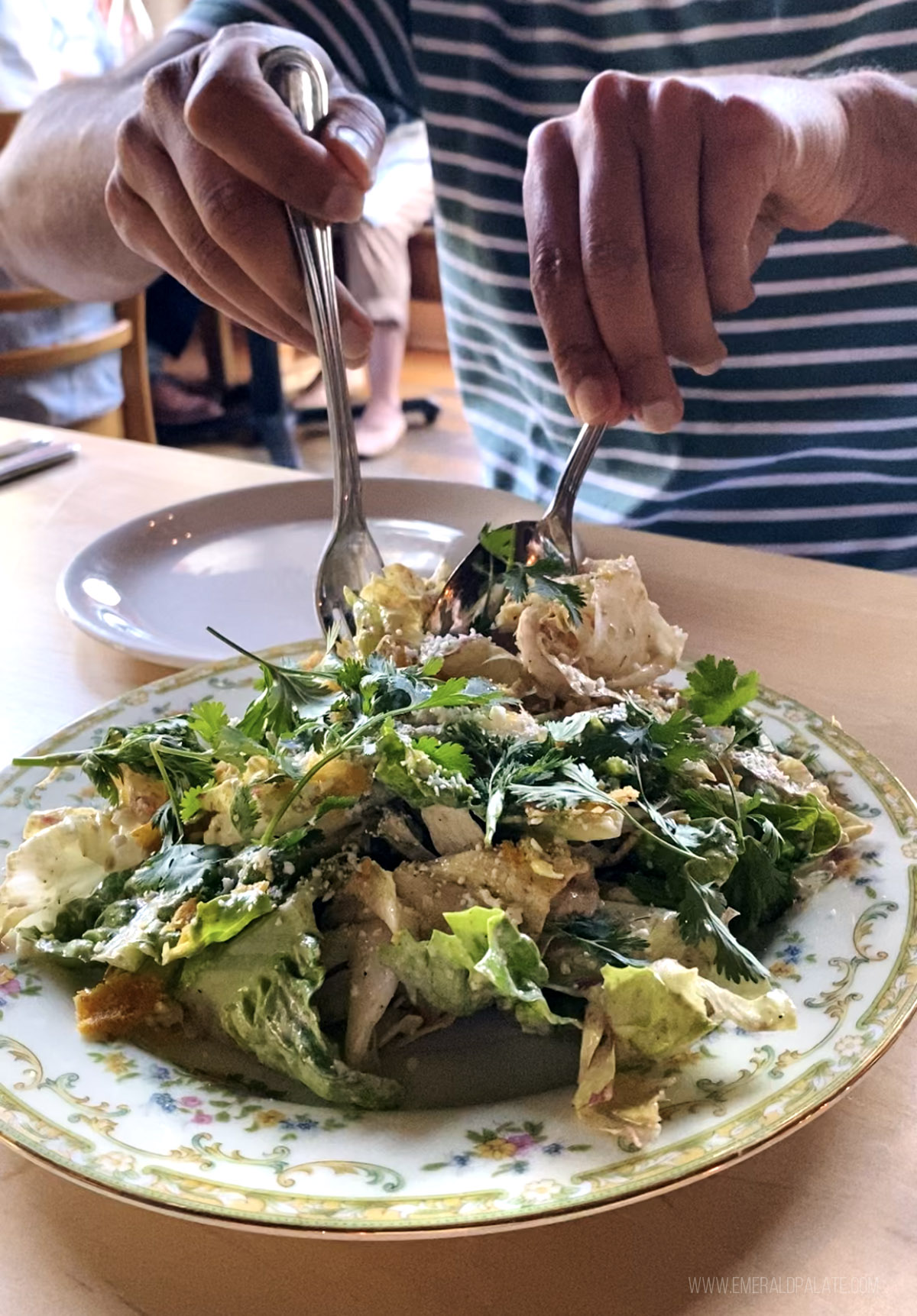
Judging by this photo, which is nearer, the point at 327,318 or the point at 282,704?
the point at 282,704

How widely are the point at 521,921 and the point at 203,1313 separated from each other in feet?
0.73

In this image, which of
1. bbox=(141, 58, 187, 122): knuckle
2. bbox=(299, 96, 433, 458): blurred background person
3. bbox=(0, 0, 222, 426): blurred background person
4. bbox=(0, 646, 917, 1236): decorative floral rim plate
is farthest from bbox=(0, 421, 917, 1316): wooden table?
bbox=(299, 96, 433, 458): blurred background person

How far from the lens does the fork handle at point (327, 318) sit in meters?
1.02

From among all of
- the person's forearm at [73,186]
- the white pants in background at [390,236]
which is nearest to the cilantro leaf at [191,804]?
the person's forearm at [73,186]

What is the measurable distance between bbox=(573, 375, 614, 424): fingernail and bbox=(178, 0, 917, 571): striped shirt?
458 mm

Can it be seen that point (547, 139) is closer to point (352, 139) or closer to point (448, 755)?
point (352, 139)

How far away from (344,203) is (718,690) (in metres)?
0.60

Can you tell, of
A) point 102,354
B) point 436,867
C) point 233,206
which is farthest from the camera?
point 102,354

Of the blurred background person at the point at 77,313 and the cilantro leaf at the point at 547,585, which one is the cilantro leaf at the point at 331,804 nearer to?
the cilantro leaf at the point at 547,585

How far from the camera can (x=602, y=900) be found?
2.01ft

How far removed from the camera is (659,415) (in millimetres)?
927

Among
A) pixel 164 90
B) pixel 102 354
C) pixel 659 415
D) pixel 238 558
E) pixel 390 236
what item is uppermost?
pixel 164 90

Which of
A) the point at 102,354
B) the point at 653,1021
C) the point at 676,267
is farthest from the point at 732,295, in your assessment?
the point at 102,354

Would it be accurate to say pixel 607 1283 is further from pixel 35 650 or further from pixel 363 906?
pixel 35 650
